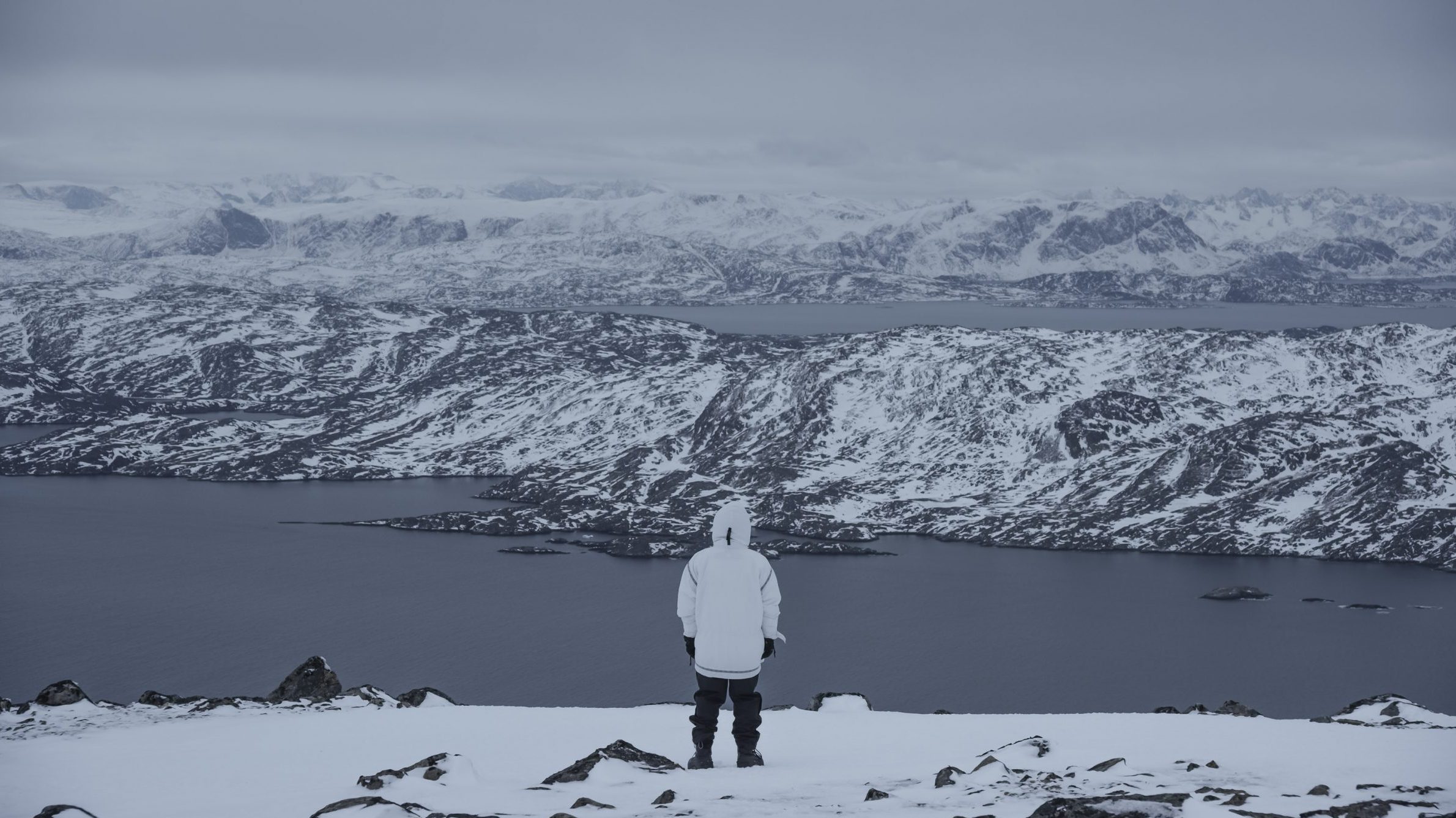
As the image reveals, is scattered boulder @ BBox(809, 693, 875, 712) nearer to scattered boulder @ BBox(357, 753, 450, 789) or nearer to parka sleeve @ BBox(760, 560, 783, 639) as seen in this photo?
parka sleeve @ BBox(760, 560, 783, 639)

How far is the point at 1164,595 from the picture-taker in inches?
6206

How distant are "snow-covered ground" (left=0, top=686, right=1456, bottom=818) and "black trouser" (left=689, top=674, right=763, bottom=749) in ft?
1.96

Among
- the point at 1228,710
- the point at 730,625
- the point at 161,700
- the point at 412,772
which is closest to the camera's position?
the point at 412,772

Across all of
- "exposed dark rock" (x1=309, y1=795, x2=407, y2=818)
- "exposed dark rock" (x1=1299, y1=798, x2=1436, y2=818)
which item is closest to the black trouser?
"exposed dark rock" (x1=309, y1=795, x2=407, y2=818)

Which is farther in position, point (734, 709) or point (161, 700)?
point (161, 700)

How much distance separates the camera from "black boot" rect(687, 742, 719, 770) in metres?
18.1

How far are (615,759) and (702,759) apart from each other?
4.73ft

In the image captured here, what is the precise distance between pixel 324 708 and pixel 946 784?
12.3 metres

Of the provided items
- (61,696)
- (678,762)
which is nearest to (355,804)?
(678,762)

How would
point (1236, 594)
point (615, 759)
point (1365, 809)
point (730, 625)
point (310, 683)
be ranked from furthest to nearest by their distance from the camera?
1. point (1236, 594)
2. point (310, 683)
3. point (730, 625)
4. point (615, 759)
5. point (1365, 809)

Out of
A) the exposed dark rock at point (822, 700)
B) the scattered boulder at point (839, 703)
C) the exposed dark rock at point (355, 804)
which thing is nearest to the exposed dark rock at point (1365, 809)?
the exposed dark rock at point (355, 804)

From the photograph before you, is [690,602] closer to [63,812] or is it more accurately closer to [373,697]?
[63,812]

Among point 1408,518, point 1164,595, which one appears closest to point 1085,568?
point 1164,595

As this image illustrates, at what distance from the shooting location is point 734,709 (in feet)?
60.0
